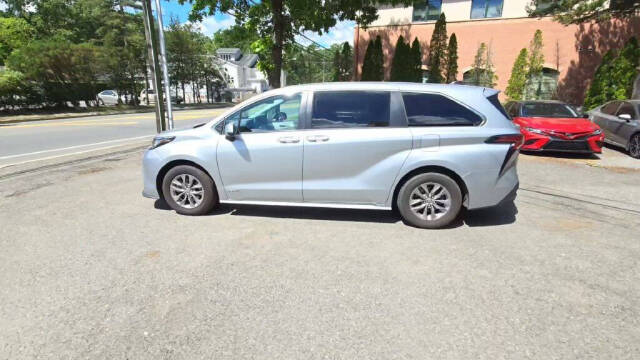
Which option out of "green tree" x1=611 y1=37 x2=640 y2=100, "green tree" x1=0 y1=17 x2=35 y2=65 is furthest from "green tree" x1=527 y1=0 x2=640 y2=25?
"green tree" x1=0 y1=17 x2=35 y2=65

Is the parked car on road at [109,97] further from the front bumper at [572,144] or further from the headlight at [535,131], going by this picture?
the front bumper at [572,144]

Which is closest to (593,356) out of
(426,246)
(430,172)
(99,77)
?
(426,246)

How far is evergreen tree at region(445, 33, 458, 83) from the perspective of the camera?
20141 millimetres

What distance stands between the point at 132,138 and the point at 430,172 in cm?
1240

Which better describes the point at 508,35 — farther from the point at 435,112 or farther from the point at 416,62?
the point at 435,112

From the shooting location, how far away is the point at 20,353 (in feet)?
7.23

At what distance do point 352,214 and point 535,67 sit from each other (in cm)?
1884

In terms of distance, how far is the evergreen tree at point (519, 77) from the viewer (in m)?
18.7

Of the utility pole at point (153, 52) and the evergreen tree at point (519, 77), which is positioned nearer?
the utility pole at point (153, 52)

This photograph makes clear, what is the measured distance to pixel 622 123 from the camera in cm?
912

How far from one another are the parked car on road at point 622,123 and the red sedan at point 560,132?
0.98 meters

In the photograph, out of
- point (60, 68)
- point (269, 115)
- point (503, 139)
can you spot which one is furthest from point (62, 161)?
point (60, 68)

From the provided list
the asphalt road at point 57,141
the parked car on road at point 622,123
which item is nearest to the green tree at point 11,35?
the asphalt road at point 57,141

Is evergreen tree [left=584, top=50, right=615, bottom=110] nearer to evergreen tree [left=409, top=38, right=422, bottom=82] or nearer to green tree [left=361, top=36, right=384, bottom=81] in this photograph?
evergreen tree [left=409, top=38, right=422, bottom=82]
